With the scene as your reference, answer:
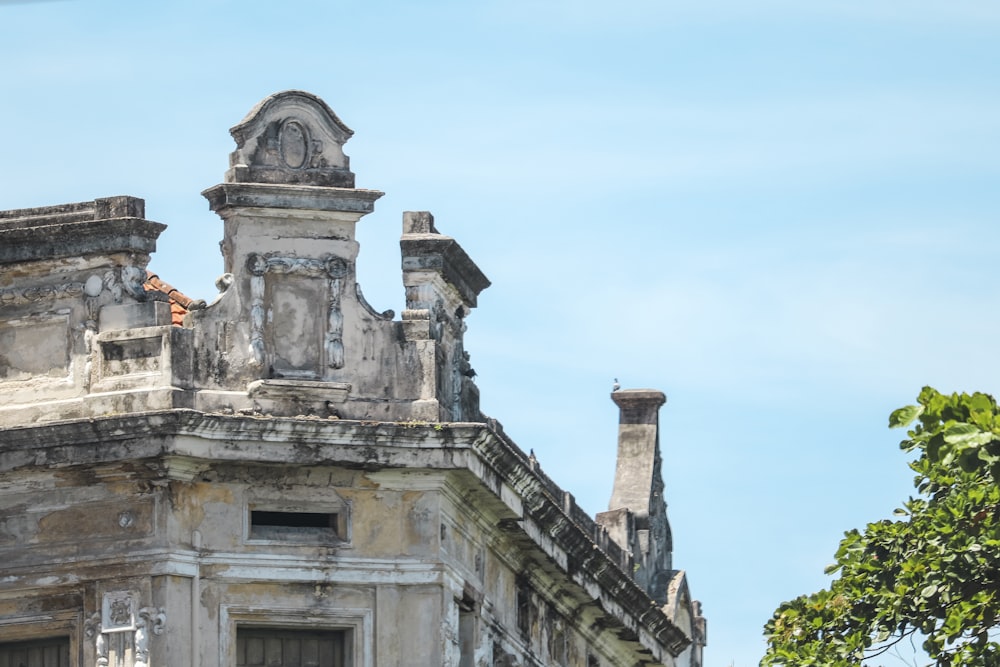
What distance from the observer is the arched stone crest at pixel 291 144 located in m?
31.5

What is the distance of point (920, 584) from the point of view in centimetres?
2839

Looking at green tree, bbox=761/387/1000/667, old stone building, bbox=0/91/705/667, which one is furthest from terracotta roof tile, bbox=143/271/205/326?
green tree, bbox=761/387/1000/667

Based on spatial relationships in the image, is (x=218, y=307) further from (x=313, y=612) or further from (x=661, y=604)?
(x=661, y=604)

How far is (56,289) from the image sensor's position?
103 ft

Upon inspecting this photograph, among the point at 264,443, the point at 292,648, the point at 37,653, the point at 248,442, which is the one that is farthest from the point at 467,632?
the point at 37,653

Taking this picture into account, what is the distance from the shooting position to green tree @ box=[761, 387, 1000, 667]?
2792cm

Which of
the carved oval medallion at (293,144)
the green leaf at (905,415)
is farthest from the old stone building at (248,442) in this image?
the green leaf at (905,415)

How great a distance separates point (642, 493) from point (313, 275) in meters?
9.72

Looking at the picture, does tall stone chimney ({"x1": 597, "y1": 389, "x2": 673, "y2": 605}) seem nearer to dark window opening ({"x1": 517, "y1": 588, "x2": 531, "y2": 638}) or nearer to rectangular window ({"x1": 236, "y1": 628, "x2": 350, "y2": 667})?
dark window opening ({"x1": 517, "y1": 588, "x2": 531, "y2": 638})

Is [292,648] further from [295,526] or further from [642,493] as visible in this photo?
[642,493]

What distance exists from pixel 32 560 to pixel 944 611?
854 centimetres

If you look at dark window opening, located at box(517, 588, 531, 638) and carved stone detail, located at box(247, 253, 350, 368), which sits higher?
carved stone detail, located at box(247, 253, 350, 368)

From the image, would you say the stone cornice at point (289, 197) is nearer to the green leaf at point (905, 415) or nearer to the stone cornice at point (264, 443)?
the stone cornice at point (264, 443)

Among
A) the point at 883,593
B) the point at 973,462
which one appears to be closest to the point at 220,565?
the point at 883,593
